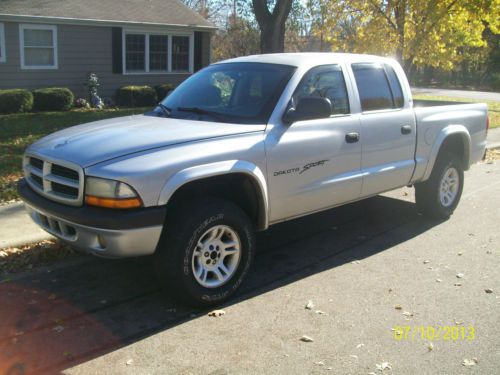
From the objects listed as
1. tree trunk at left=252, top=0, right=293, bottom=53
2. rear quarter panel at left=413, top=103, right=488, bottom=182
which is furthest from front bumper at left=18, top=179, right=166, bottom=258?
tree trunk at left=252, top=0, right=293, bottom=53

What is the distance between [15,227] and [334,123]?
3530 mm

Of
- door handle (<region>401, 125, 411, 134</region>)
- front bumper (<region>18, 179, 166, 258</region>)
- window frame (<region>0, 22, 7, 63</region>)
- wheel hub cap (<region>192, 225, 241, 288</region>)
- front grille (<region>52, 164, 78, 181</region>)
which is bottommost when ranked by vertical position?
wheel hub cap (<region>192, 225, 241, 288</region>)

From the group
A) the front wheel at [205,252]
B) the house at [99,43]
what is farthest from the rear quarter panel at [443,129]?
the house at [99,43]

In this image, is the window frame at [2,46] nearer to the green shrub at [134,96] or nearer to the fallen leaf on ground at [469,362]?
the green shrub at [134,96]

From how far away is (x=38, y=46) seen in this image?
16719 millimetres

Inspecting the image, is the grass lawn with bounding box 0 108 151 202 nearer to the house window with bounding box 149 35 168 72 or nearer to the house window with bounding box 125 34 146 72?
the house window with bounding box 125 34 146 72

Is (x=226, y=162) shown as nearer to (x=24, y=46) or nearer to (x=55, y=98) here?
(x=55, y=98)

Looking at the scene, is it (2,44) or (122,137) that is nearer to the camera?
(122,137)

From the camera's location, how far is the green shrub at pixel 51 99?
15.8 m

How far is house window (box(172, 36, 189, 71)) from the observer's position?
65.6ft

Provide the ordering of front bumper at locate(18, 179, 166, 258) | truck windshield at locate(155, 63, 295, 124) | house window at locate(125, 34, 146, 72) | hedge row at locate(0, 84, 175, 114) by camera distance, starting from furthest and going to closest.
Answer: house window at locate(125, 34, 146, 72), hedge row at locate(0, 84, 175, 114), truck windshield at locate(155, 63, 295, 124), front bumper at locate(18, 179, 166, 258)

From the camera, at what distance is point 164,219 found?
398 cm

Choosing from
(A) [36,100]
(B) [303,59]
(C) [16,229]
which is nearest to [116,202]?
(B) [303,59]

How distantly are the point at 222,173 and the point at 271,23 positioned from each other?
33.8ft
